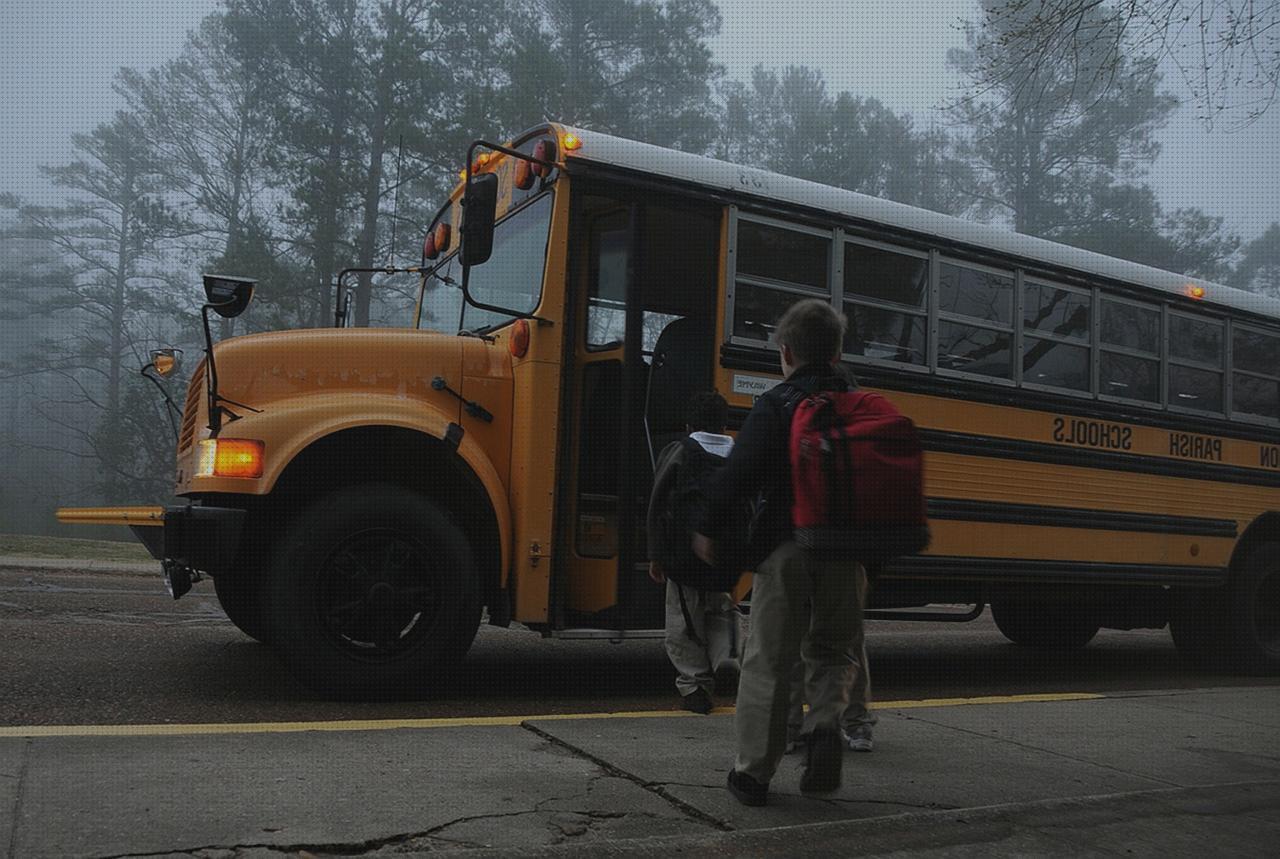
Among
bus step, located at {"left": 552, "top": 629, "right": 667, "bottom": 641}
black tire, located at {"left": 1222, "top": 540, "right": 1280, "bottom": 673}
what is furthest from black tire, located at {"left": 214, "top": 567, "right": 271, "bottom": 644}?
black tire, located at {"left": 1222, "top": 540, "right": 1280, "bottom": 673}

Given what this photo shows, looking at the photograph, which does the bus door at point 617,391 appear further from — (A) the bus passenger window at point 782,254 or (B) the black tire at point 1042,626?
(B) the black tire at point 1042,626

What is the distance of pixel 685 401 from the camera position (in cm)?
605

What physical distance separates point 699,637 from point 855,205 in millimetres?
2671

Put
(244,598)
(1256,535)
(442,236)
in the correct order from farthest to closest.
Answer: (1256,535) → (442,236) → (244,598)

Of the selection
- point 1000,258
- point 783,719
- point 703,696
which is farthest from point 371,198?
point 783,719

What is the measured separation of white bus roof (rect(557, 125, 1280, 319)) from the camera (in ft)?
18.6

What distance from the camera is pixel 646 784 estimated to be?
12.0ft

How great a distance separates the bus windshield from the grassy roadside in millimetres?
7200

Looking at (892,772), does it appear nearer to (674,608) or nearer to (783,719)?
(783,719)

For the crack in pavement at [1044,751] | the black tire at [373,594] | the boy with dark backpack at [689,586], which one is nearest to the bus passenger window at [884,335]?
the boy with dark backpack at [689,586]

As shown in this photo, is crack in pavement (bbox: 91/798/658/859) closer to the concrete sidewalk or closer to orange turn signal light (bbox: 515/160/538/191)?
the concrete sidewalk

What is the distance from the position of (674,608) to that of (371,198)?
18897mm

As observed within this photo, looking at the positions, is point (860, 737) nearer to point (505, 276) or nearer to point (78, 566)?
point (505, 276)

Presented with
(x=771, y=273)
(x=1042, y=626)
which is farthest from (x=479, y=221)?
(x=1042, y=626)
